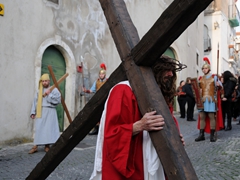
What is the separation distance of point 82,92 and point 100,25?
2.77 m

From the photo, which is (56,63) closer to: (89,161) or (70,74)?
(70,74)

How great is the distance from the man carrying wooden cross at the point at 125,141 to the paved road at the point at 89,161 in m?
2.48

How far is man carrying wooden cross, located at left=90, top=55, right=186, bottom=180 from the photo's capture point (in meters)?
1.95

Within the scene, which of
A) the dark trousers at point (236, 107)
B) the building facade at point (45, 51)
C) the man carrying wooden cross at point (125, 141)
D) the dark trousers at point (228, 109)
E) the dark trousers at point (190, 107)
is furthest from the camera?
the dark trousers at point (190, 107)

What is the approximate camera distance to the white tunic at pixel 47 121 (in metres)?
6.56

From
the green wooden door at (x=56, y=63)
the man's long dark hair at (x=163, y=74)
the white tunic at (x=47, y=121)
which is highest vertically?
the green wooden door at (x=56, y=63)

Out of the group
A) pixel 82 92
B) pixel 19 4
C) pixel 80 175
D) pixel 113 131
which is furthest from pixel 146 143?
pixel 82 92

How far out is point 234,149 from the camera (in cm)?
618

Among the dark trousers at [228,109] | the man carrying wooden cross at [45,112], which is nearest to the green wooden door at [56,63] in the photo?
the man carrying wooden cross at [45,112]

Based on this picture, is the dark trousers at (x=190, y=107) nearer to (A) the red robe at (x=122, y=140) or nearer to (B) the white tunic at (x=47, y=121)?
(B) the white tunic at (x=47, y=121)

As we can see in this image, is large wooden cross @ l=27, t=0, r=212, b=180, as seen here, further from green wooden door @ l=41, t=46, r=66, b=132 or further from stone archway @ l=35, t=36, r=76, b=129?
stone archway @ l=35, t=36, r=76, b=129

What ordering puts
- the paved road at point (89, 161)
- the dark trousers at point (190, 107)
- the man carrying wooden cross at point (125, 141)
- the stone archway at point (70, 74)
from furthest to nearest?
the dark trousers at point (190, 107), the stone archway at point (70, 74), the paved road at point (89, 161), the man carrying wooden cross at point (125, 141)

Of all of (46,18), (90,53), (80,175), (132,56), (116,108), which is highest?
(46,18)

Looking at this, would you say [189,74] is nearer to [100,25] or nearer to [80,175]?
[100,25]
